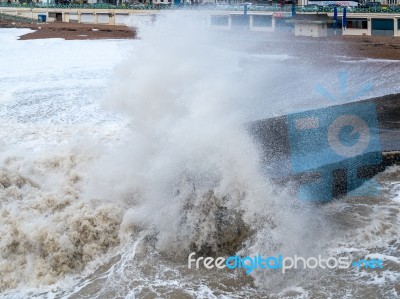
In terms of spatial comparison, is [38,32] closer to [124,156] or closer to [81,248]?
[124,156]

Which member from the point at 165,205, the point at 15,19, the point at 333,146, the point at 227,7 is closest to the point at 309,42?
the point at 227,7

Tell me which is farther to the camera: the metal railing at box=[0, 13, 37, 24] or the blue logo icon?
the metal railing at box=[0, 13, 37, 24]

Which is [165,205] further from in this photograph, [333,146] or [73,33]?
[73,33]

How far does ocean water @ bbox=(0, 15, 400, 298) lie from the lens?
6.59 metres

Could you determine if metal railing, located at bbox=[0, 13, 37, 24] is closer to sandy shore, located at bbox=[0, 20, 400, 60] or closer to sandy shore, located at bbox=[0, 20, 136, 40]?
sandy shore, located at bbox=[0, 20, 136, 40]

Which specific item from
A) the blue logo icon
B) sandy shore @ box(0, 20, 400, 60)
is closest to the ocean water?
the blue logo icon

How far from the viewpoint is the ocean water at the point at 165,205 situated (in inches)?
260

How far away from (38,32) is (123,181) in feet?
106

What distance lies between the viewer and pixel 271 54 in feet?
→ 79.5

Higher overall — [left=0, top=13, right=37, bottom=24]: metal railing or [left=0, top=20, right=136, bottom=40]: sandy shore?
[left=0, top=13, right=37, bottom=24]: metal railing

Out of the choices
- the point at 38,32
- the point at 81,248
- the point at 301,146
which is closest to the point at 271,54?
the point at 301,146

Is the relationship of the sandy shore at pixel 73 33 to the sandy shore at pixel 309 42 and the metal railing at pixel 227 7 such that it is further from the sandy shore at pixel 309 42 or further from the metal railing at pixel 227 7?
the metal railing at pixel 227 7

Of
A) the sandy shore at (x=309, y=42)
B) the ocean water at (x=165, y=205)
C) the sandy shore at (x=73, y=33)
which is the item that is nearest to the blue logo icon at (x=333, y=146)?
the ocean water at (x=165, y=205)

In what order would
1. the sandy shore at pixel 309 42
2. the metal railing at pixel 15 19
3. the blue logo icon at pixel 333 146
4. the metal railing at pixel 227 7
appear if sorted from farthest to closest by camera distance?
the metal railing at pixel 15 19, the metal railing at pixel 227 7, the sandy shore at pixel 309 42, the blue logo icon at pixel 333 146
